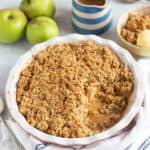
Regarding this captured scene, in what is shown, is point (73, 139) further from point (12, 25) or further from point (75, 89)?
point (12, 25)

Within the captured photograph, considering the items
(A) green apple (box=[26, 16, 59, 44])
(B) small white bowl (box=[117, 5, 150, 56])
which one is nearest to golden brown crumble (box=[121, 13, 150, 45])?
(B) small white bowl (box=[117, 5, 150, 56])

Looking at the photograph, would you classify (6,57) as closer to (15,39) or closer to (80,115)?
(15,39)

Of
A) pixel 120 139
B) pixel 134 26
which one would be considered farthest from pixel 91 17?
pixel 120 139

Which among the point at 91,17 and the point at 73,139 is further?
the point at 91,17

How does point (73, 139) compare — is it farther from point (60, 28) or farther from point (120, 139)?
point (60, 28)

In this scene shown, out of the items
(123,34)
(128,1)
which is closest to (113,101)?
(123,34)
